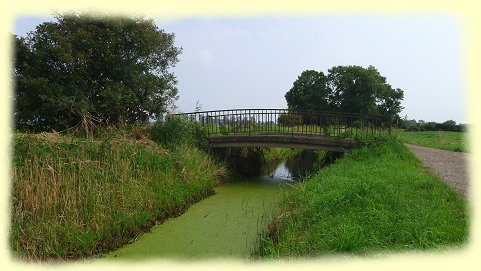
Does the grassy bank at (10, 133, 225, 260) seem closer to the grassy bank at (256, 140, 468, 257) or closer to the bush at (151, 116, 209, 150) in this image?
the grassy bank at (256, 140, 468, 257)

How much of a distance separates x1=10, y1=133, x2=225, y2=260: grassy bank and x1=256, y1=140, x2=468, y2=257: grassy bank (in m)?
2.98

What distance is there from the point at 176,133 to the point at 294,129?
15.9 feet

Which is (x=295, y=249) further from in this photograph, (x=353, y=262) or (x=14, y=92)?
(x=14, y=92)

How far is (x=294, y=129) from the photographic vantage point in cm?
1474

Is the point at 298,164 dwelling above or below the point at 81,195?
below

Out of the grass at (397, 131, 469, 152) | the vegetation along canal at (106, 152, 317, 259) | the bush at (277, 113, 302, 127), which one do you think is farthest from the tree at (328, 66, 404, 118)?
the vegetation along canal at (106, 152, 317, 259)

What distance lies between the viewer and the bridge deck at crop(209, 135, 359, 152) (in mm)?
13266

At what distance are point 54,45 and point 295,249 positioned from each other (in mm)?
11813

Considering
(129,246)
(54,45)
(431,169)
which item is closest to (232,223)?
(129,246)

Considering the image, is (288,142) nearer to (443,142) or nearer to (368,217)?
(368,217)

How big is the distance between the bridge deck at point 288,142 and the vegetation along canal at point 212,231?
9.61ft

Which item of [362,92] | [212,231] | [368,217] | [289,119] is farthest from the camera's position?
[362,92]

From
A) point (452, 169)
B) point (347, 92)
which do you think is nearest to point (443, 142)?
point (452, 169)

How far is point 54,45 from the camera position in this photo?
12789 mm
